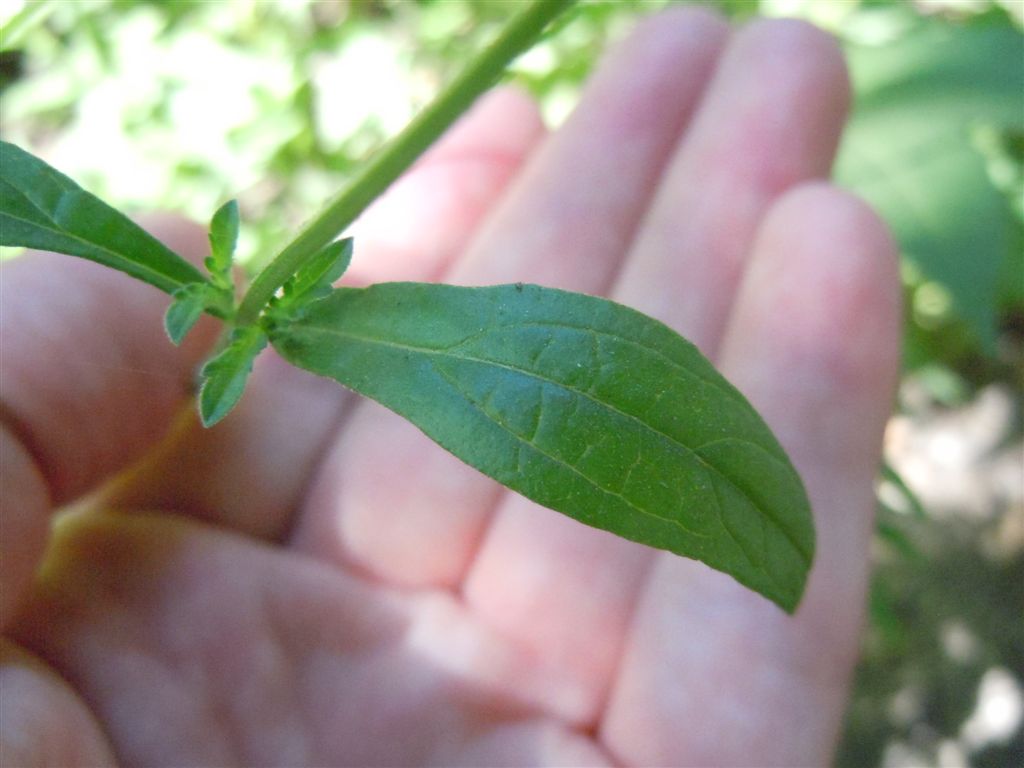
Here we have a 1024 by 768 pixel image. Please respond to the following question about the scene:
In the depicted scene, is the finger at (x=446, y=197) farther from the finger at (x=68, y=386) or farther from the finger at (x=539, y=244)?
the finger at (x=68, y=386)

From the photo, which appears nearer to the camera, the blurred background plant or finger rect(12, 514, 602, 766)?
finger rect(12, 514, 602, 766)

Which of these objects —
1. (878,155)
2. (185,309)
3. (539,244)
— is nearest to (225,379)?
(185,309)

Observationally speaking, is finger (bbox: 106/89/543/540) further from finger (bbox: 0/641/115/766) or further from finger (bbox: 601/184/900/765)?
finger (bbox: 601/184/900/765)

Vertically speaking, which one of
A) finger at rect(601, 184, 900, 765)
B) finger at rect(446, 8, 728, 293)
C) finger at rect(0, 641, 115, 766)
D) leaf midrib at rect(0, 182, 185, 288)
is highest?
leaf midrib at rect(0, 182, 185, 288)

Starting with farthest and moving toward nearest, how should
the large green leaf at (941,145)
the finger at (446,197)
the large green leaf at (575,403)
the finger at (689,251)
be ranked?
the large green leaf at (941,145) < the finger at (446,197) < the finger at (689,251) < the large green leaf at (575,403)

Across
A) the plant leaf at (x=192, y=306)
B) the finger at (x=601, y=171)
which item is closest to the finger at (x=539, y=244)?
the finger at (x=601, y=171)

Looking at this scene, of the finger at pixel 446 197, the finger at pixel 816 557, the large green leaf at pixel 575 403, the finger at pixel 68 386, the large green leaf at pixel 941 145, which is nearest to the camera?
the large green leaf at pixel 575 403

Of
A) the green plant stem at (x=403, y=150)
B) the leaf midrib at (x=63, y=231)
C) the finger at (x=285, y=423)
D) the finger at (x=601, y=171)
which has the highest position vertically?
the leaf midrib at (x=63, y=231)

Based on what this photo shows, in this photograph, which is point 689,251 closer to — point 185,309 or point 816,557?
point 816,557

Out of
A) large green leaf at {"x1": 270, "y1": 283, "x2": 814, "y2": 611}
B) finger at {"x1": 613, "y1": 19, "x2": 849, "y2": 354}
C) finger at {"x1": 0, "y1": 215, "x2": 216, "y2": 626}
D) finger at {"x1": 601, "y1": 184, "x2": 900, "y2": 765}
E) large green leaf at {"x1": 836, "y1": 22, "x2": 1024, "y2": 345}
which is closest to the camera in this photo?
large green leaf at {"x1": 270, "y1": 283, "x2": 814, "y2": 611}

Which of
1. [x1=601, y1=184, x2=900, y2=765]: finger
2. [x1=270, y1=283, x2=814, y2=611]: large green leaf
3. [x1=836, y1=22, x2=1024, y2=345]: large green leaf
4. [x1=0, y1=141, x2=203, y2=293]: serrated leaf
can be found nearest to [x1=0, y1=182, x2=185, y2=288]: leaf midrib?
[x1=0, y1=141, x2=203, y2=293]: serrated leaf
